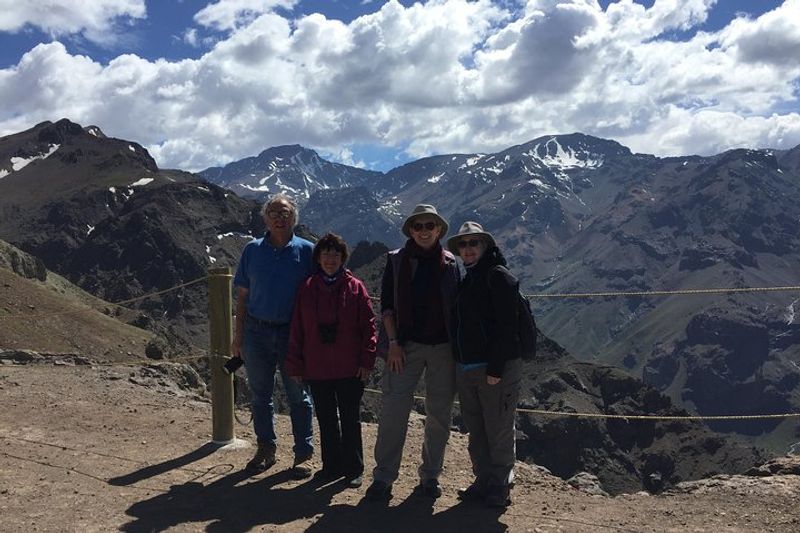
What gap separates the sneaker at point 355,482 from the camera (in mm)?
7297

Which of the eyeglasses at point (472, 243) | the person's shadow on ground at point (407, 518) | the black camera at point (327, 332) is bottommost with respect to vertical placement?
the person's shadow on ground at point (407, 518)

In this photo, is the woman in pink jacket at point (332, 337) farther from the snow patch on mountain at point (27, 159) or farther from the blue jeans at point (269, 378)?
the snow patch on mountain at point (27, 159)

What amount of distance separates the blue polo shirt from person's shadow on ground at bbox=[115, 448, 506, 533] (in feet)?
6.01

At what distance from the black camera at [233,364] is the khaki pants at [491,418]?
8.78 ft

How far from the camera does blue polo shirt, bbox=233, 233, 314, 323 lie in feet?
24.3

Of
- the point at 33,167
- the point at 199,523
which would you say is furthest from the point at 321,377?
the point at 33,167

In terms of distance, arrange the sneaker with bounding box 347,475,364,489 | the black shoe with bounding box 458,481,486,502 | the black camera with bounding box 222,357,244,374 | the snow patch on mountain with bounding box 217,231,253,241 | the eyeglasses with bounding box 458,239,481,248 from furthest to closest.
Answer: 1. the snow patch on mountain with bounding box 217,231,253,241
2. the black camera with bounding box 222,357,244,374
3. the sneaker with bounding box 347,475,364,489
4. the black shoe with bounding box 458,481,486,502
5. the eyeglasses with bounding box 458,239,481,248

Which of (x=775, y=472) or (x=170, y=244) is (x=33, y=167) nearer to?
(x=170, y=244)

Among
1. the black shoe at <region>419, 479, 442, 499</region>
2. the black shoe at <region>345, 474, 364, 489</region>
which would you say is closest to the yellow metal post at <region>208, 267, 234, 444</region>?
the black shoe at <region>345, 474, 364, 489</region>

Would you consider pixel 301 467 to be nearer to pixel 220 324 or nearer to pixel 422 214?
pixel 220 324

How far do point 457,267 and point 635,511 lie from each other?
125 inches

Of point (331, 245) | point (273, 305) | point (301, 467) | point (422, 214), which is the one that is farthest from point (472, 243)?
point (301, 467)

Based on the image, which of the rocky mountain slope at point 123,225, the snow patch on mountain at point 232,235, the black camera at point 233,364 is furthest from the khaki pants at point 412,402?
the snow patch on mountain at point 232,235

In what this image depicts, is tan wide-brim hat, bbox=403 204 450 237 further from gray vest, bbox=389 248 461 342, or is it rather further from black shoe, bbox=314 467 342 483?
black shoe, bbox=314 467 342 483
